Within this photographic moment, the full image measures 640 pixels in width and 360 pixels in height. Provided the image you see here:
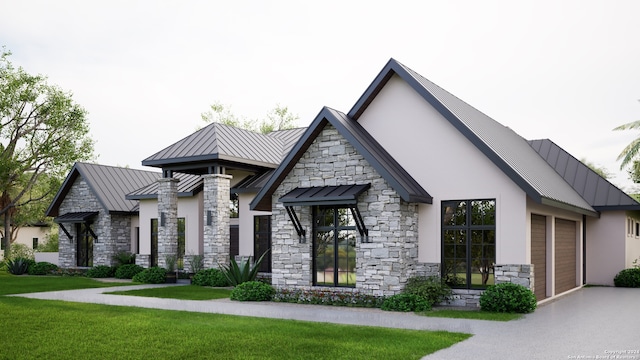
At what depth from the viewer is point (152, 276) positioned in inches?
942

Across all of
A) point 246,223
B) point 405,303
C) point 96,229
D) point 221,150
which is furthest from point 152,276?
point 405,303

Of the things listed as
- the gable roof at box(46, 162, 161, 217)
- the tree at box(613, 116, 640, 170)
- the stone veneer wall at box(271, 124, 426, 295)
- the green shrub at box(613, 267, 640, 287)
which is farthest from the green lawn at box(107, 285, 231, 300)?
the tree at box(613, 116, 640, 170)

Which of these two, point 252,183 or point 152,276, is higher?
point 252,183

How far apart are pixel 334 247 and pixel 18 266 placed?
2141 cm

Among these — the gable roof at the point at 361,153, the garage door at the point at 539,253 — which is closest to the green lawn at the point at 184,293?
the gable roof at the point at 361,153

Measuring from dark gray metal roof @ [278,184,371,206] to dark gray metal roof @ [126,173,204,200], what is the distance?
933cm

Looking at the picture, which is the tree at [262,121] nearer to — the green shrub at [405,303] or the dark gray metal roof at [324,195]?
the dark gray metal roof at [324,195]

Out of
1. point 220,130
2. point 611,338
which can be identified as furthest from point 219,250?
point 611,338

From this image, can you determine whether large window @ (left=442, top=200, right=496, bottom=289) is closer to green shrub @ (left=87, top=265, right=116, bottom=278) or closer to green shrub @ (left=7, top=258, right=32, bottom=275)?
green shrub @ (left=87, top=265, right=116, bottom=278)

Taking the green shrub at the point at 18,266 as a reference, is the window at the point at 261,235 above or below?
above

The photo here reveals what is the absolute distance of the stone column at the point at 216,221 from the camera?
2270 centimetres

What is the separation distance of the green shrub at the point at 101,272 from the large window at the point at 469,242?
1748 cm

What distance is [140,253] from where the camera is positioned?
89.4 feet

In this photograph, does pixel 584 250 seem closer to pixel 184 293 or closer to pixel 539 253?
pixel 539 253
